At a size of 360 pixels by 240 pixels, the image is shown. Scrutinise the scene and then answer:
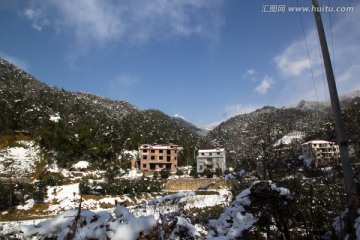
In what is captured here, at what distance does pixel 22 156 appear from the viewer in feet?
148

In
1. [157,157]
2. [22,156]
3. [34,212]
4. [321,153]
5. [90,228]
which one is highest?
[157,157]

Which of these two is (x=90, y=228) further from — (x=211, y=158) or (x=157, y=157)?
→ (x=157, y=157)

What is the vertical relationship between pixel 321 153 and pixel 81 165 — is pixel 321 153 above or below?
below

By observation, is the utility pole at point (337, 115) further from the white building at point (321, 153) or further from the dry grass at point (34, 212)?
the dry grass at point (34, 212)

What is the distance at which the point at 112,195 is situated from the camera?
30.0 m

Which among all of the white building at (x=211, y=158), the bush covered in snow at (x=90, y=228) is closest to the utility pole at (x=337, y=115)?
the bush covered in snow at (x=90, y=228)

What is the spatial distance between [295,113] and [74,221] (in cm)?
20905

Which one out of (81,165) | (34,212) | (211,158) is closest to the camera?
(34,212)

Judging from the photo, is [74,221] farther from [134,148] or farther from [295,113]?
[295,113]

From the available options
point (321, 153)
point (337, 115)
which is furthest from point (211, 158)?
point (337, 115)

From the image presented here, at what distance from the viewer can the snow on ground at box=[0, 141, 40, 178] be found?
39.3m

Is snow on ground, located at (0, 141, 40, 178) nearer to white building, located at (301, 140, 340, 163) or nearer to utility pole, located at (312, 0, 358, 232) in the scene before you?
white building, located at (301, 140, 340, 163)

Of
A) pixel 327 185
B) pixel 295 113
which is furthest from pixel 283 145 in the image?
pixel 295 113

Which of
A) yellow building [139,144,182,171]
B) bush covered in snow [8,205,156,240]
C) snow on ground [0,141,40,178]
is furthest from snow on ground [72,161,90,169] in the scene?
bush covered in snow [8,205,156,240]
